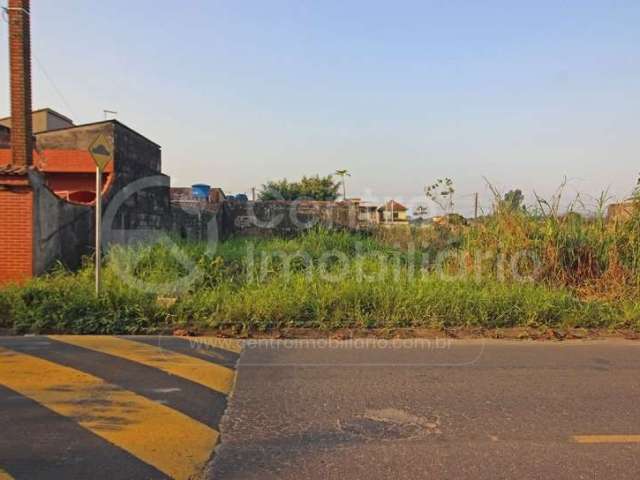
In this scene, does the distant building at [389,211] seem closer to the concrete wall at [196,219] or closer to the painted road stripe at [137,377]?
the concrete wall at [196,219]

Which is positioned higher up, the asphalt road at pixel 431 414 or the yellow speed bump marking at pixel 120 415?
the yellow speed bump marking at pixel 120 415

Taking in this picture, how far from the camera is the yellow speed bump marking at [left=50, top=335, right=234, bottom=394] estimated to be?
4945 millimetres

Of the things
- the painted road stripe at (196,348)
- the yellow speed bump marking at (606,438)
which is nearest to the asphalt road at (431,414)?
the yellow speed bump marking at (606,438)

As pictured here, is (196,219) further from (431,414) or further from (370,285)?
(431,414)

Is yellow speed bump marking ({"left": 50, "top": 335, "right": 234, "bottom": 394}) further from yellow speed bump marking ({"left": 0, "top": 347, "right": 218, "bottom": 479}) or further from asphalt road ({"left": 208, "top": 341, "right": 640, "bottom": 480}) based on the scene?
yellow speed bump marking ({"left": 0, "top": 347, "right": 218, "bottom": 479})

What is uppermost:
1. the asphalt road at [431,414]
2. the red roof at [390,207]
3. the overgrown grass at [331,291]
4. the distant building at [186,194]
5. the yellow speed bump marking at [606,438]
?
the distant building at [186,194]

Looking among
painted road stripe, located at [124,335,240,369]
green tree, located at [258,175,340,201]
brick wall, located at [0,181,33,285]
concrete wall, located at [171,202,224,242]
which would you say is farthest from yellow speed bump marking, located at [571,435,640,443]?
green tree, located at [258,175,340,201]

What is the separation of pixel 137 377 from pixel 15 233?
591 cm

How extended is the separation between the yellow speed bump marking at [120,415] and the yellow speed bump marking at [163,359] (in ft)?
2.12

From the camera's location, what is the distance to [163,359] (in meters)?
5.59

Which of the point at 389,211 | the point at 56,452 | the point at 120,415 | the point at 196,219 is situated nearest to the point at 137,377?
the point at 120,415

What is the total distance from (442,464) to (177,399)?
2.33 meters

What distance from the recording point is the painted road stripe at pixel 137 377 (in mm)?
4230

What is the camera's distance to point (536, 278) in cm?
955
